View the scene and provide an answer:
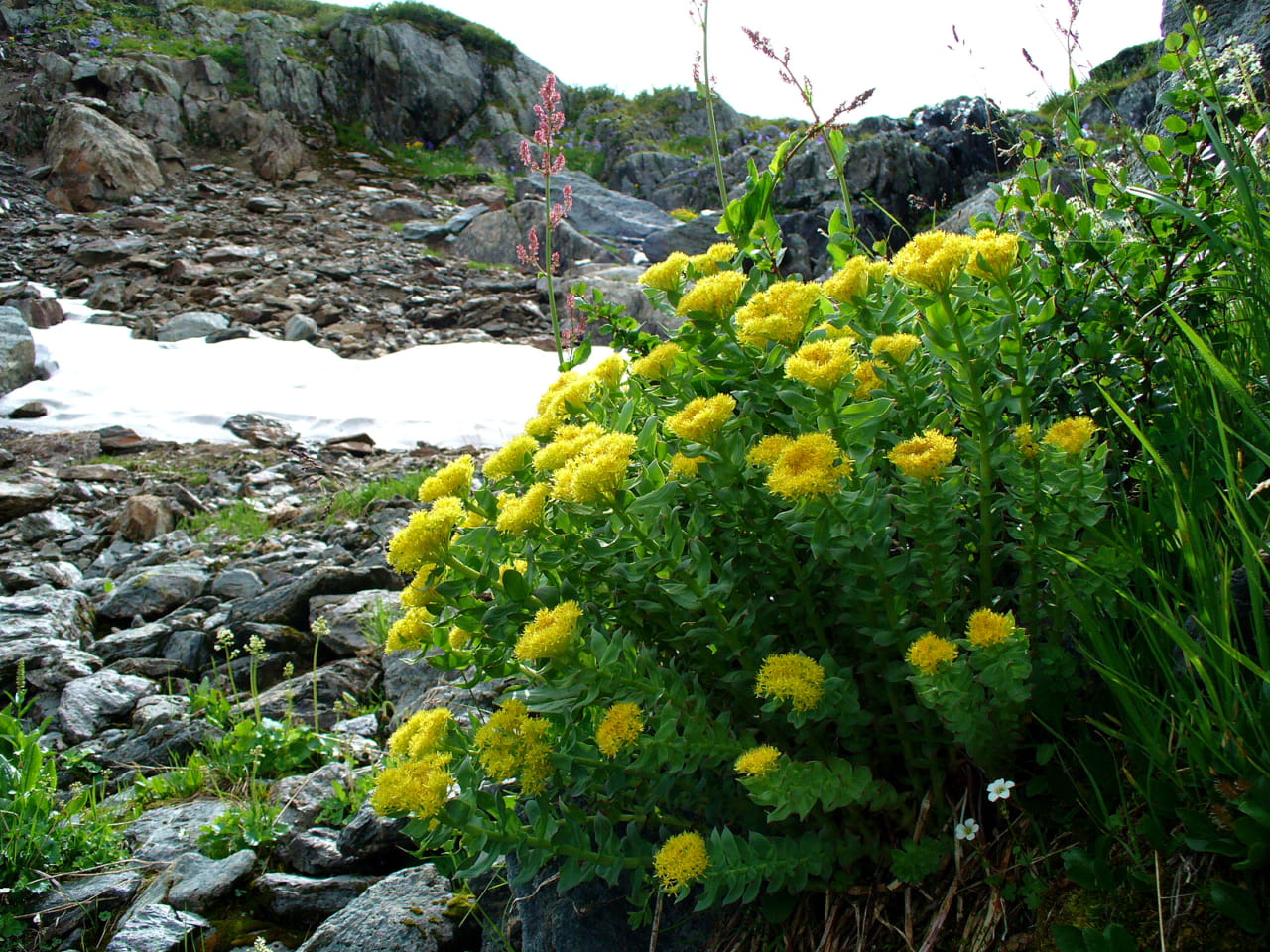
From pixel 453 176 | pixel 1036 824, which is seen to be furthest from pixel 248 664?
pixel 453 176

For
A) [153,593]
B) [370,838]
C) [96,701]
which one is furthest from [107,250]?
[370,838]

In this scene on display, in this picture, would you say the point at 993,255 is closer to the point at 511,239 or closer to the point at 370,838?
the point at 370,838

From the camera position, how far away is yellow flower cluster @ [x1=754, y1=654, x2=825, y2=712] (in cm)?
114

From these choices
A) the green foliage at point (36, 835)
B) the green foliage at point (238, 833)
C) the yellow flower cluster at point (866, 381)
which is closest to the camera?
the yellow flower cluster at point (866, 381)

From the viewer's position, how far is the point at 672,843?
1.16 m

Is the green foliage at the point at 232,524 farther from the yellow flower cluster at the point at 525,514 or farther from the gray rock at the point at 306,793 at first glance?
the yellow flower cluster at the point at 525,514

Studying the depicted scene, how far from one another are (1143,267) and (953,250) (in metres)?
0.72

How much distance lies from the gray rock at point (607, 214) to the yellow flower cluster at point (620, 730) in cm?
1726

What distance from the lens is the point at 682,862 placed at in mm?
1134

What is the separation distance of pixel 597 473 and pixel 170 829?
1.96m

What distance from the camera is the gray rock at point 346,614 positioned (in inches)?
140

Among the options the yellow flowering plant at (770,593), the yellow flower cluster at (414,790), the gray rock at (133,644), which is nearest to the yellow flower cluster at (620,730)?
the yellow flowering plant at (770,593)

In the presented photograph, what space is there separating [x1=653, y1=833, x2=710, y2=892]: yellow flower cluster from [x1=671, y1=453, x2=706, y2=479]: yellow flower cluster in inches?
21.0

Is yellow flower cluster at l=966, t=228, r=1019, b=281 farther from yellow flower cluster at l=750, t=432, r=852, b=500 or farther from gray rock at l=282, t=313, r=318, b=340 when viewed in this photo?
gray rock at l=282, t=313, r=318, b=340
